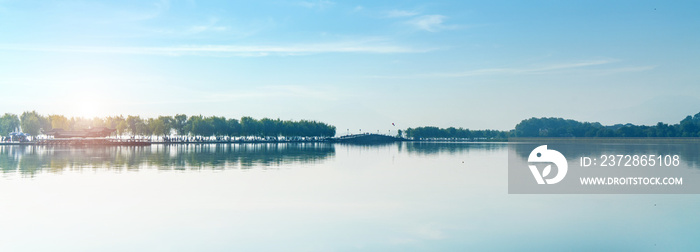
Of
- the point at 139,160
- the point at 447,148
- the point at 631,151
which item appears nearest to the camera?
the point at 139,160

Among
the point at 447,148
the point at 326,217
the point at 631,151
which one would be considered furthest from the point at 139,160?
the point at 631,151

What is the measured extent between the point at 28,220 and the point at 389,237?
45.2ft

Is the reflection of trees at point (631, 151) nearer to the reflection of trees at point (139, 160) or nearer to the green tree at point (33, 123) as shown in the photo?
the reflection of trees at point (139, 160)

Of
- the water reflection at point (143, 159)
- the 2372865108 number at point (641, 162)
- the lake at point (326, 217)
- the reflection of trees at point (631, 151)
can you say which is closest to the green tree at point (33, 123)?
the water reflection at point (143, 159)

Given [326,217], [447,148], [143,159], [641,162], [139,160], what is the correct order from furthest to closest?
[447,148], [143,159], [139,160], [641,162], [326,217]

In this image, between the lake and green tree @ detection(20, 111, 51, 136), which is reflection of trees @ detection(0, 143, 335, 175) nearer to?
the lake

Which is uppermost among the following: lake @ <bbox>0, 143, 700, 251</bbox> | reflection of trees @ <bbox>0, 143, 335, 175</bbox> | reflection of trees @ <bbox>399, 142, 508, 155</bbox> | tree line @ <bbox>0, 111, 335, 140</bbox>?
tree line @ <bbox>0, 111, 335, 140</bbox>

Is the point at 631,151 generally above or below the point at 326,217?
above

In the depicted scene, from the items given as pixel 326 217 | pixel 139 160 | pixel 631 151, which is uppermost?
pixel 139 160

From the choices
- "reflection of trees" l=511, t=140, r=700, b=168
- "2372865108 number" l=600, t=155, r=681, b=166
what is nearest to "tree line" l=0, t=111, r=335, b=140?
"reflection of trees" l=511, t=140, r=700, b=168

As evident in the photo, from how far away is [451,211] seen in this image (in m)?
23.4

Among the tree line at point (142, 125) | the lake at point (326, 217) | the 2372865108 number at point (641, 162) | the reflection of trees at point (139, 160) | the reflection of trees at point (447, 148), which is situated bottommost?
the lake at point (326, 217)

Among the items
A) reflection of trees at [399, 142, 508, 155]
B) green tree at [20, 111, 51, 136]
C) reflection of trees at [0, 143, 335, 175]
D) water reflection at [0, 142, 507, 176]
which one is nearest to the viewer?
water reflection at [0, 142, 507, 176]

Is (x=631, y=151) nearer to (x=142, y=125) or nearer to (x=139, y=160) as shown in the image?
(x=139, y=160)
